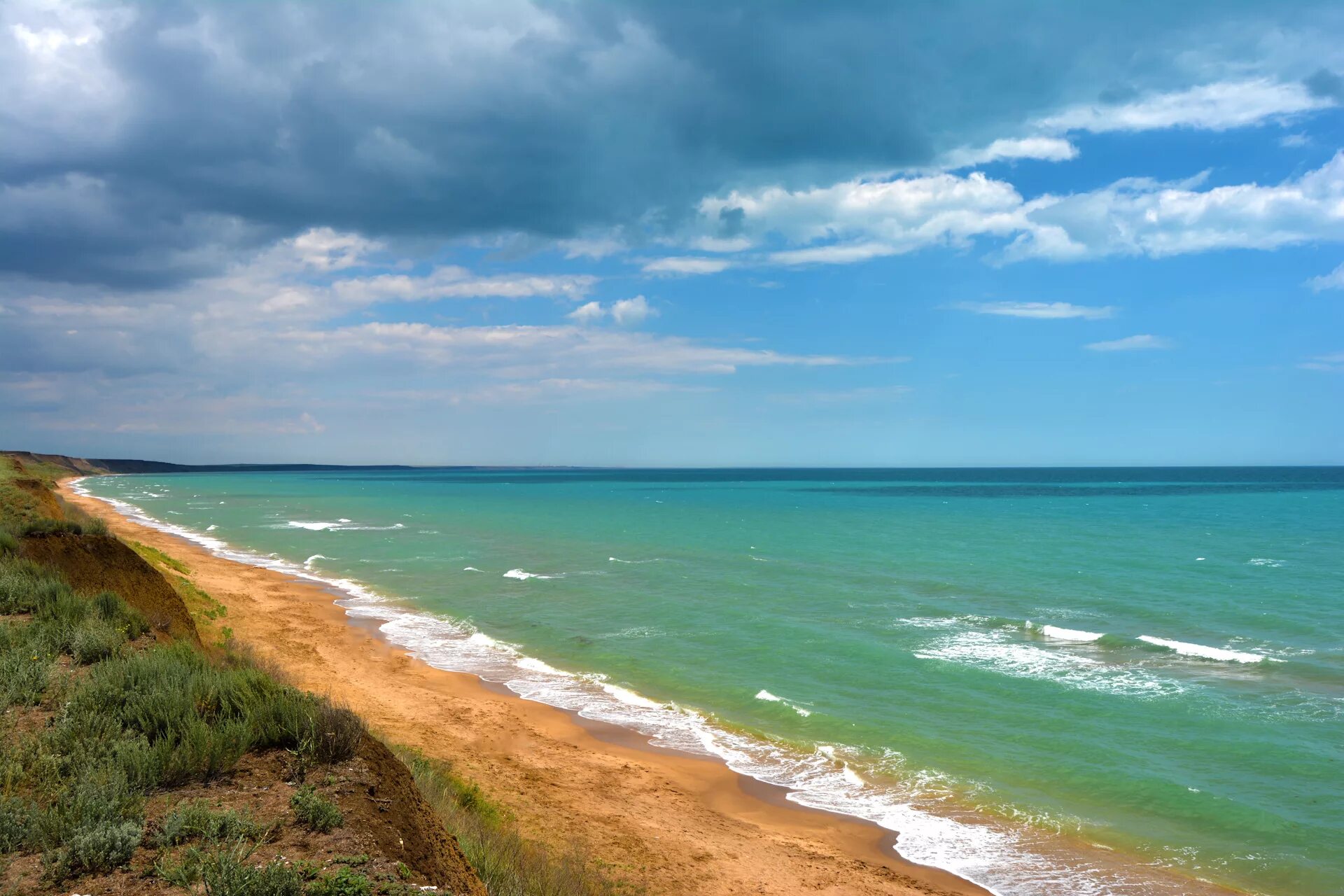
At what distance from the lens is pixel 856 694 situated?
18.4 metres

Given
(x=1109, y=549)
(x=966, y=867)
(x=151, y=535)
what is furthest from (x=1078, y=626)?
(x=151, y=535)

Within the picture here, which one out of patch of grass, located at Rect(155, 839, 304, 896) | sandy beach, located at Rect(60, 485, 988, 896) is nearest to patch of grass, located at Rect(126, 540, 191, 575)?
sandy beach, located at Rect(60, 485, 988, 896)

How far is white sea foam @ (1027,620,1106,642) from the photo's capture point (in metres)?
23.8

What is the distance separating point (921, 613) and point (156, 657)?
78.6 ft

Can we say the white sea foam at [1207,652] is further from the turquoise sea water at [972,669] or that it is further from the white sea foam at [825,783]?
the white sea foam at [825,783]

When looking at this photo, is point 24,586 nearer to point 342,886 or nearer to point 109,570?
point 109,570

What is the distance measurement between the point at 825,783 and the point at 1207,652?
47.2 feet

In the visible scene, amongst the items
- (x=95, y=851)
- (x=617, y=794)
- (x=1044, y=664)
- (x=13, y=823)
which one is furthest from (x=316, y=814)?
(x=1044, y=664)

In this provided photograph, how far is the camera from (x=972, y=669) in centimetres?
2025

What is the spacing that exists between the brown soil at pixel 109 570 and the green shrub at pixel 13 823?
869 centimetres

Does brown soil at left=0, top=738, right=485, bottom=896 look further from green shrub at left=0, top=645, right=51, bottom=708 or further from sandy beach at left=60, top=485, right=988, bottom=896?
sandy beach at left=60, top=485, right=988, bottom=896

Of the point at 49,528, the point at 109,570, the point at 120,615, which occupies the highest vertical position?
the point at 49,528

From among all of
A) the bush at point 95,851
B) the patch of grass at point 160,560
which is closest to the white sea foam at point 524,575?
the patch of grass at point 160,560

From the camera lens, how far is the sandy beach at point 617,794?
34.5 feet
